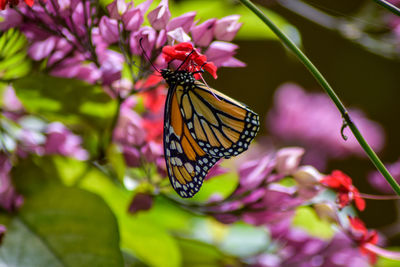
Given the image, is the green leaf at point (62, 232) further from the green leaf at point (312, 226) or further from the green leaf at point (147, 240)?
the green leaf at point (312, 226)

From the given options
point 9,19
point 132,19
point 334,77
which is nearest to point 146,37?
point 132,19

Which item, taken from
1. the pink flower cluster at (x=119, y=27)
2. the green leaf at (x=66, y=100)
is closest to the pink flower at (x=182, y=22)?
the pink flower cluster at (x=119, y=27)

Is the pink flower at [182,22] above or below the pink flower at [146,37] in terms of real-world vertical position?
above

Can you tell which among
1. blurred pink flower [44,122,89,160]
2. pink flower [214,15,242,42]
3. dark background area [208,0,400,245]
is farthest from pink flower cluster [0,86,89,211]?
dark background area [208,0,400,245]

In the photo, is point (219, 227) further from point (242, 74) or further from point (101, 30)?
point (242, 74)

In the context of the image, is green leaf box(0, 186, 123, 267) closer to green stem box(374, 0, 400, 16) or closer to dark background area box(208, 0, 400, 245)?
green stem box(374, 0, 400, 16)

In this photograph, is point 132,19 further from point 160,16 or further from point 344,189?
point 344,189

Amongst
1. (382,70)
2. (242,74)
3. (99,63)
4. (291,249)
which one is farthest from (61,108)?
(382,70)
